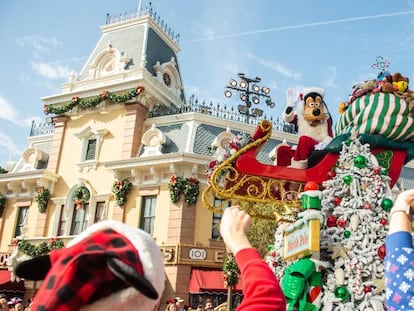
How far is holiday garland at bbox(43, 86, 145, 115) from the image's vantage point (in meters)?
18.4

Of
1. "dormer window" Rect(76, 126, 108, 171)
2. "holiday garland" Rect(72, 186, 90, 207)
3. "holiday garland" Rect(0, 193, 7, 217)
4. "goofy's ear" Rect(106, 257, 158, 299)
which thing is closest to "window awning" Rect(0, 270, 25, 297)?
"holiday garland" Rect(0, 193, 7, 217)

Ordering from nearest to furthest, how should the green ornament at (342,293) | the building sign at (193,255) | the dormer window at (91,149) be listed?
the green ornament at (342,293), the building sign at (193,255), the dormer window at (91,149)

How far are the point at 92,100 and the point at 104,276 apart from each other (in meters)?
19.1

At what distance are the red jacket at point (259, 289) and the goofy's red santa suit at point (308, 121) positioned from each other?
4530 mm

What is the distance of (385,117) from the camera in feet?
17.9

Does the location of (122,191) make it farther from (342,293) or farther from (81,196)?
(342,293)

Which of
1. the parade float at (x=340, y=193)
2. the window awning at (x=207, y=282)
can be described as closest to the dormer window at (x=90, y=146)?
the window awning at (x=207, y=282)

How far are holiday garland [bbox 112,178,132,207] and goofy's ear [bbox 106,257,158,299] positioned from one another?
1674 cm

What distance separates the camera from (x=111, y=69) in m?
20.5

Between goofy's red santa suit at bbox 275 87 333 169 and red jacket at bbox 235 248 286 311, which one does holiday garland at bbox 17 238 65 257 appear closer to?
goofy's red santa suit at bbox 275 87 333 169

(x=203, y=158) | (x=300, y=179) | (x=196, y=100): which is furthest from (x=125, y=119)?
(x=300, y=179)

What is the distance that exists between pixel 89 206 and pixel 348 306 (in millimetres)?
15001

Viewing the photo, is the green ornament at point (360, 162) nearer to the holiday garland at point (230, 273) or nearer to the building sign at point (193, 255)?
the holiday garland at point (230, 273)

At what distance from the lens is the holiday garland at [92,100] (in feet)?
60.5
